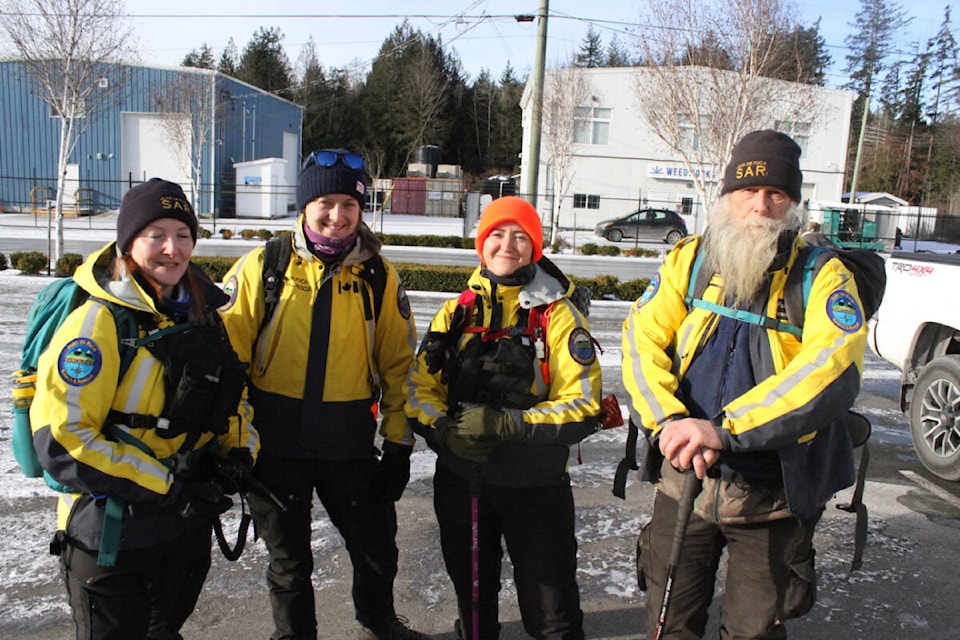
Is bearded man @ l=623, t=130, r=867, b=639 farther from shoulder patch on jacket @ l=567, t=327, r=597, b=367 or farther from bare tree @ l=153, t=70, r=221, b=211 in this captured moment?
bare tree @ l=153, t=70, r=221, b=211

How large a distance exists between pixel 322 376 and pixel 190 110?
1279 inches

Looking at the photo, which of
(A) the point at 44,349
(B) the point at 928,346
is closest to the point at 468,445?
(A) the point at 44,349

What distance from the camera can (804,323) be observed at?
2.20 meters

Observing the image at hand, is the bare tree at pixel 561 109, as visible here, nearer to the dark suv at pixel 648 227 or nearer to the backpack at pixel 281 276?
the dark suv at pixel 648 227

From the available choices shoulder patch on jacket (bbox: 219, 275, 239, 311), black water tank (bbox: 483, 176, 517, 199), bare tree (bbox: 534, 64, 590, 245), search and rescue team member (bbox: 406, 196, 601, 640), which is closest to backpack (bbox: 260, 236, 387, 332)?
shoulder patch on jacket (bbox: 219, 275, 239, 311)

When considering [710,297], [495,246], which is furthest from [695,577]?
[495,246]

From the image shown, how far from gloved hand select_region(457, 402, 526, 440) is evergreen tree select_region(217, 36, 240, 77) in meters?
65.9

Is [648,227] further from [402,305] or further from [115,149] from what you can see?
[402,305]

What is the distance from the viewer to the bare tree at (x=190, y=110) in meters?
30.8

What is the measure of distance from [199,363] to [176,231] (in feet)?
1.47

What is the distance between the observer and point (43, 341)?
6.73 feet

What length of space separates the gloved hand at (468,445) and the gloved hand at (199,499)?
0.79 m

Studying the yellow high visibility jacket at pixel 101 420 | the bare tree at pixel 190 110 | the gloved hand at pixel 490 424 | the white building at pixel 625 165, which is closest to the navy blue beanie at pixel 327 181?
the yellow high visibility jacket at pixel 101 420

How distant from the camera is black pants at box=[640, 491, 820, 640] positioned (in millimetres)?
2246
